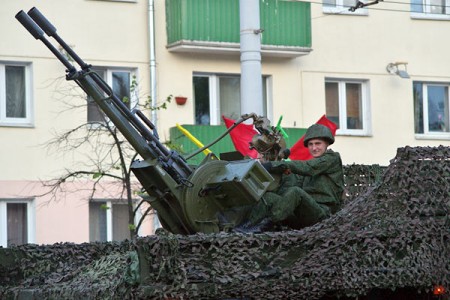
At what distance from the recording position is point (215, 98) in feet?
80.0

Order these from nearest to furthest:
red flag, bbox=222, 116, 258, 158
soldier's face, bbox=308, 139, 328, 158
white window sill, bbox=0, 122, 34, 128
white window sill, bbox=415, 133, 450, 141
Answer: soldier's face, bbox=308, 139, 328, 158 < red flag, bbox=222, 116, 258, 158 < white window sill, bbox=0, 122, 34, 128 < white window sill, bbox=415, 133, 450, 141

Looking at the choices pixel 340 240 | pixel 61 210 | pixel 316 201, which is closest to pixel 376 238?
pixel 340 240

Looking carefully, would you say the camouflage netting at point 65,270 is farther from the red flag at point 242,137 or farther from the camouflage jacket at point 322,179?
the red flag at point 242,137

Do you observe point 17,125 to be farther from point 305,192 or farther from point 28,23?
point 305,192

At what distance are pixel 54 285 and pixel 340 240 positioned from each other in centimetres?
186

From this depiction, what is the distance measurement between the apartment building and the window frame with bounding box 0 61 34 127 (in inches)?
0.7

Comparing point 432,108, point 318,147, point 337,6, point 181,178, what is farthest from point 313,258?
point 432,108

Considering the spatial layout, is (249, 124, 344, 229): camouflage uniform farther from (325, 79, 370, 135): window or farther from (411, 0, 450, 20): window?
(411, 0, 450, 20): window

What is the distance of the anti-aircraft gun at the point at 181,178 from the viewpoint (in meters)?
8.12

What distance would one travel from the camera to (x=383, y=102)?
1040 inches

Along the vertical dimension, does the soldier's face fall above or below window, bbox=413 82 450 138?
below

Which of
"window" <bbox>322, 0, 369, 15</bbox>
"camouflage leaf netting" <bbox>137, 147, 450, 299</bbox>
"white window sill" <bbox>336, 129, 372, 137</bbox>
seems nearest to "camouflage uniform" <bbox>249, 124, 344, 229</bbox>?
"camouflage leaf netting" <bbox>137, 147, 450, 299</bbox>

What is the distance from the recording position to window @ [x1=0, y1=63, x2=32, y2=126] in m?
22.3

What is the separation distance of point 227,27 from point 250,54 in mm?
9025
